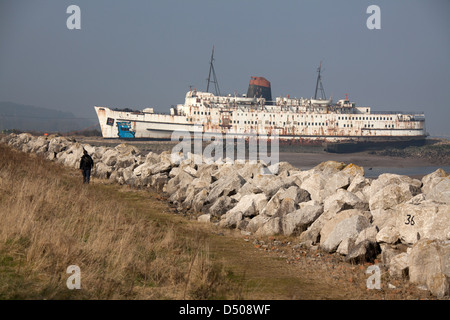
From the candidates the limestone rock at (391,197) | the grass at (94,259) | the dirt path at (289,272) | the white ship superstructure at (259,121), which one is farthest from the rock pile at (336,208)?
the white ship superstructure at (259,121)

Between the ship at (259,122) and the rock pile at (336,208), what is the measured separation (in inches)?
1563

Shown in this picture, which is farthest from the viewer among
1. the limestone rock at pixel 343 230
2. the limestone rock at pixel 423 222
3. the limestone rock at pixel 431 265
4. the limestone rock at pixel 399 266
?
the limestone rock at pixel 343 230

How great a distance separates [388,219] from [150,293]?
5222 mm

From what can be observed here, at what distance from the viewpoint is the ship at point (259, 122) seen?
58.7m

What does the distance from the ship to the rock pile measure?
39.7m

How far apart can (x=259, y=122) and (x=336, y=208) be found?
4992 cm

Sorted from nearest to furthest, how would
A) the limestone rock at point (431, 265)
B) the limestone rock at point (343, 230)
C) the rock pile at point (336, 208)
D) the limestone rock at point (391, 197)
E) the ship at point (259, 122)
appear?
the limestone rock at point (431, 265), the rock pile at point (336, 208), the limestone rock at point (343, 230), the limestone rock at point (391, 197), the ship at point (259, 122)

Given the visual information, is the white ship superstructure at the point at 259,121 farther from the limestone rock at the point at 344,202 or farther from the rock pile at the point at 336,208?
the limestone rock at the point at 344,202

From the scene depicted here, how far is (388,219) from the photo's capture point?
8664 millimetres

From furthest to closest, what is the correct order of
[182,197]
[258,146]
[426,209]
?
[258,146] < [182,197] < [426,209]

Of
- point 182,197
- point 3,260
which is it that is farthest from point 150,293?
point 182,197

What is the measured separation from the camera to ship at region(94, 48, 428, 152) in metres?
58.7

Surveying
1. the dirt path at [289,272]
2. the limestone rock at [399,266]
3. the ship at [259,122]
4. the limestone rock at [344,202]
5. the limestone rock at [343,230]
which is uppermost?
the ship at [259,122]
